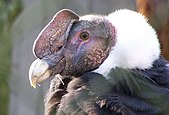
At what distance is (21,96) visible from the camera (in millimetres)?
3738

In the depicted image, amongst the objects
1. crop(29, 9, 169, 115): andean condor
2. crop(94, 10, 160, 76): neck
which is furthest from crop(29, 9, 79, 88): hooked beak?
crop(94, 10, 160, 76): neck

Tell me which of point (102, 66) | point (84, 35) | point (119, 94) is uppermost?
point (84, 35)

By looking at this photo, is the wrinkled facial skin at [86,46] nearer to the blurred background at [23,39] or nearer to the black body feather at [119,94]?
the black body feather at [119,94]

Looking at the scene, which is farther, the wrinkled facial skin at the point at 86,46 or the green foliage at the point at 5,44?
the green foliage at the point at 5,44

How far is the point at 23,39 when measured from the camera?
367 centimetres

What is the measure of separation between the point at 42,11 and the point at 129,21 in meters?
1.33

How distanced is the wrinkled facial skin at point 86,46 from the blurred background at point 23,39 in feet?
3.34

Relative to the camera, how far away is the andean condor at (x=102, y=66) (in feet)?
7.05

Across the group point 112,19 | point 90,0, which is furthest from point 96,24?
point 90,0

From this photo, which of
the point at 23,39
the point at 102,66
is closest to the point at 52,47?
the point at 102,66

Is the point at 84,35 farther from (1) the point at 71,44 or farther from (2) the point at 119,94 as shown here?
A: (2) the point at 119,94

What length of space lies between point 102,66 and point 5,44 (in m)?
1.78

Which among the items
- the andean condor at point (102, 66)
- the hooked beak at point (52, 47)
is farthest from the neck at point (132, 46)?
the hooked beak at point (52, 47)

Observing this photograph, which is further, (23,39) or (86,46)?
(23,39)
